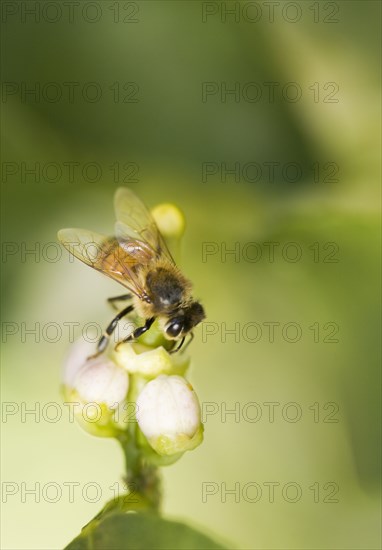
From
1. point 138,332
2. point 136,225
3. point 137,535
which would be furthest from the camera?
point 136,225

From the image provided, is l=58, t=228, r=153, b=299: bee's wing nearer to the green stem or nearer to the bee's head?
the bee's head

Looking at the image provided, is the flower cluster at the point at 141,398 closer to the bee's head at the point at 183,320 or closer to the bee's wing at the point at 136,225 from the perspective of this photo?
the bee's head at the point at 183,320

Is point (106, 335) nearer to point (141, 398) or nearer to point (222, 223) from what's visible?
point (141, 398)

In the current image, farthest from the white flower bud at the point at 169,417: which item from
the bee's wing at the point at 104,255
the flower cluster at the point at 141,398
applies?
the bee's wing at the point at 104,255

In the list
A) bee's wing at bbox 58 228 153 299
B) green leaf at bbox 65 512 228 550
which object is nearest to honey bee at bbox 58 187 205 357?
→ bee's wing at bbox 58 228 153 299

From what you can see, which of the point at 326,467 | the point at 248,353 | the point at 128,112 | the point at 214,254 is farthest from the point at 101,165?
the point at 326,467

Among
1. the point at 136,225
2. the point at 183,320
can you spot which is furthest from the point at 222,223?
the point at 183,320
